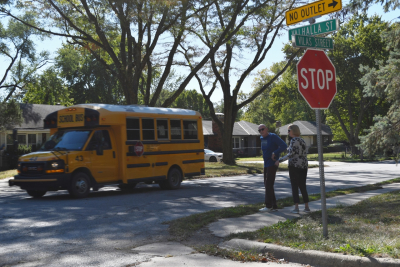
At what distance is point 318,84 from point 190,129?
34.8 ft

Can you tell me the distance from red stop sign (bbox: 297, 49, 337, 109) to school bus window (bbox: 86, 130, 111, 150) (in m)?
8.43

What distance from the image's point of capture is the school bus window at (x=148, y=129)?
1488 cm

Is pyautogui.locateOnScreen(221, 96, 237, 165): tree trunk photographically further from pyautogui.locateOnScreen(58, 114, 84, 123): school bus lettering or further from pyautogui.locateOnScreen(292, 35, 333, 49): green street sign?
pyautogui.locateOnScreen(292, 35, 333, 49): green street sign

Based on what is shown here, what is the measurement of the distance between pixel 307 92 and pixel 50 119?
1015 cm

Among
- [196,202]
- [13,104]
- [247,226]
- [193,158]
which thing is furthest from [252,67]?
[247,226]

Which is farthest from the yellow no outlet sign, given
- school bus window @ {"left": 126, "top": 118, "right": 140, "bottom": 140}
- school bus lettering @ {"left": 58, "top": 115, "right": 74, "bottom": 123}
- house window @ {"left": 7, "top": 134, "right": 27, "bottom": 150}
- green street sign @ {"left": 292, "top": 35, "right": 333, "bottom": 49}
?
house window @ {"left": 7, "top": 134, "right": 27, "bottom": 150}

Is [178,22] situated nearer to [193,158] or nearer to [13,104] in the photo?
[193,158]

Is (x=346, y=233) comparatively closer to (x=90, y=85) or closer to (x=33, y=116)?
(x=33, y=116)

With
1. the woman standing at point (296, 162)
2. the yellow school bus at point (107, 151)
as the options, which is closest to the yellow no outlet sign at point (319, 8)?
the woman standing at point (296, 162)

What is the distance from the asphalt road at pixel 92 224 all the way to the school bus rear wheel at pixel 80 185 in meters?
0.32

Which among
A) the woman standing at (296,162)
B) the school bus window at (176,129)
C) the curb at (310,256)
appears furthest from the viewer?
the school bus window at (176,129)

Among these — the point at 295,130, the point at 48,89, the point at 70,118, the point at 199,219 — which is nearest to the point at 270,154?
the point at 295,130

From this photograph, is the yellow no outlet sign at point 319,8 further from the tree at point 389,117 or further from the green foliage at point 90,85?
the green foliage at point 90,85

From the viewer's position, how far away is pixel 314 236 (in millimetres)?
6629
